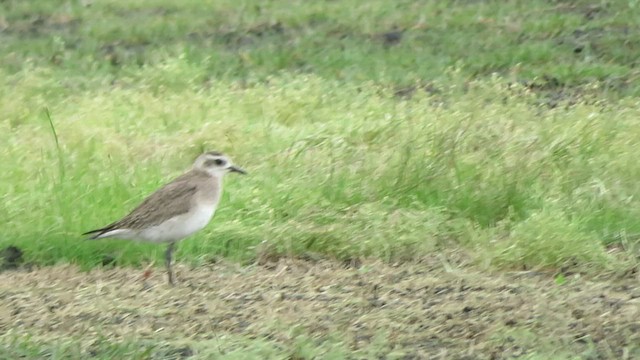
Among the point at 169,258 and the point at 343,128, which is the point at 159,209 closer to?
the point at 169,258

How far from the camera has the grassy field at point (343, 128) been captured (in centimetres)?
851

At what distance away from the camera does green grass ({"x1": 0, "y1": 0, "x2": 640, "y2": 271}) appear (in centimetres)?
855

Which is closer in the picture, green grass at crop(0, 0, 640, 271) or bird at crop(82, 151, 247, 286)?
bird at crop(82, 151, 247, 286)

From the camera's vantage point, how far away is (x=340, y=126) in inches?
437

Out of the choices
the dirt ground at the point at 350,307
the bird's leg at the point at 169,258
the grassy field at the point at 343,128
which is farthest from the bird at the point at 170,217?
the grassy field at the point at 343,128

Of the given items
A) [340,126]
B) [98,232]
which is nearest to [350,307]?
[98,232]

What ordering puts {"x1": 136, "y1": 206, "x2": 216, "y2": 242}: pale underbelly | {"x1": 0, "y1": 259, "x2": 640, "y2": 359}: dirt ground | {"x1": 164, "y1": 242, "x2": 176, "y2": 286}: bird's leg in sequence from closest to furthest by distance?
{"x1": 0, "y1": 259, "x2": 640, "y2": 359}: dirt ground → {"x1": 164, "y1": 242, "x2": 176, "y2": 286}: bird's leg → {"x1": 136, "y1": 206, "x2": 216, "y2": 242}: pale underbelly

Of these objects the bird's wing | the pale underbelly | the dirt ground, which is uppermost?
the bird's wing

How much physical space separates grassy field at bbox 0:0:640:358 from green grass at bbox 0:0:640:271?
0.02 meters

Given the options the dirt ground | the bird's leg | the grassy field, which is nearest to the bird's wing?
the bird's leg

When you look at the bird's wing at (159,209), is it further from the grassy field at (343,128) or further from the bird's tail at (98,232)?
the grassy field at (343,128)

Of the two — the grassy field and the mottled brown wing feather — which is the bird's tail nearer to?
the mottled brown wing feather

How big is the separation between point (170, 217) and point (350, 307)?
1.26 metres

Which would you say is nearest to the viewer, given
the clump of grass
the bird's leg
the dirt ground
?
the dirt ground
